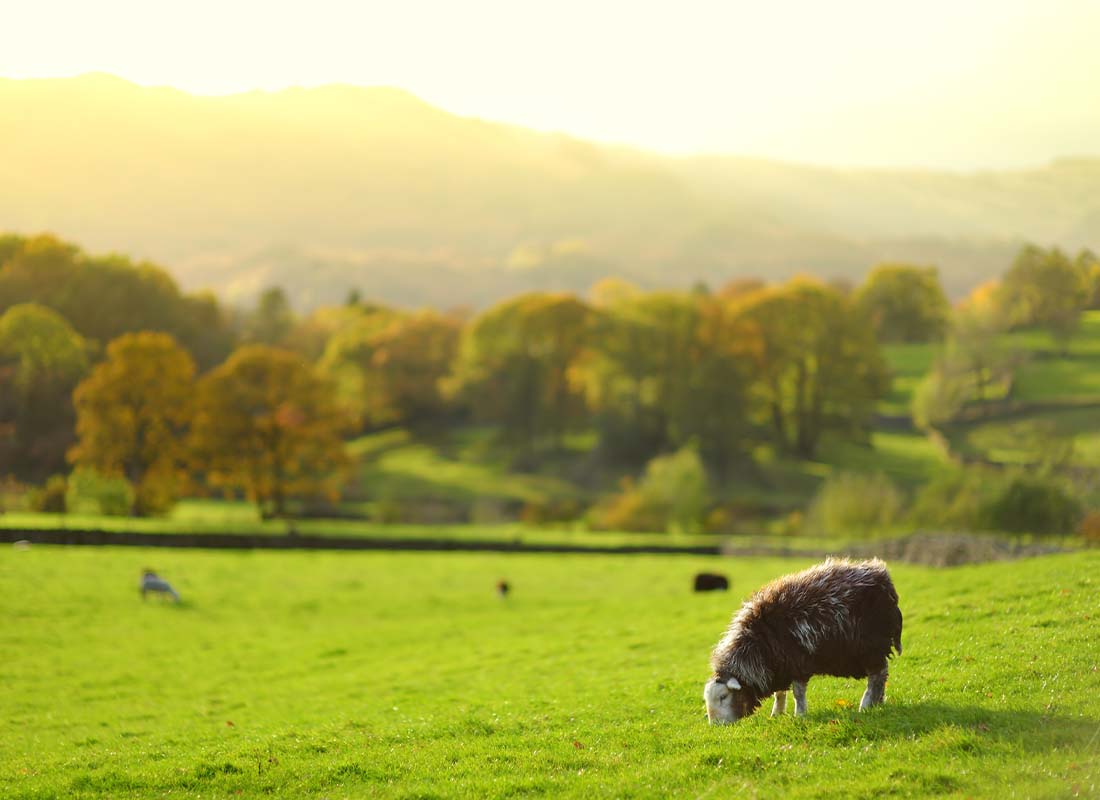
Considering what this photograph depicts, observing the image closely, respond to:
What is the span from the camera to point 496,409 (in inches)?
3839

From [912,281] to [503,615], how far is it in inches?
3752

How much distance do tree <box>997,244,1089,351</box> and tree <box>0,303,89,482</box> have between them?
8525 cm

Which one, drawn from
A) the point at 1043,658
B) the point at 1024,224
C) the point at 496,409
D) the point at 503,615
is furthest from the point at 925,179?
the point at 1043,658

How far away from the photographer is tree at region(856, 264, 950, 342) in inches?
4427

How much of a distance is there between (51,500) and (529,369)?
47.9m

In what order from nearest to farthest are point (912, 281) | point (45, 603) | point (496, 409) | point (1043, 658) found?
1. point (1043, 658)
2. point (45, 603)
3. point (496, 409)
4. point (912, 281)

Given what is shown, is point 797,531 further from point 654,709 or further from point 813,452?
point 654,709

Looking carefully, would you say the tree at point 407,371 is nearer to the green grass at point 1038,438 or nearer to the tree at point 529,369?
the tree at point 529,369

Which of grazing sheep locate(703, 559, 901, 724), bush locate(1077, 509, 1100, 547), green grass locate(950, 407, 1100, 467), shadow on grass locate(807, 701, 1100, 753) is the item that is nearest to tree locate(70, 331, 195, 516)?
bush locate(1077, 509, 1100, 547)

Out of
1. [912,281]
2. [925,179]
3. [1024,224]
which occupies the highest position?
[925,179]

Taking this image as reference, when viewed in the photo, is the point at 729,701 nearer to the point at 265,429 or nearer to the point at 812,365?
the point at 265,429

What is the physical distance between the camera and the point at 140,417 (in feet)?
207

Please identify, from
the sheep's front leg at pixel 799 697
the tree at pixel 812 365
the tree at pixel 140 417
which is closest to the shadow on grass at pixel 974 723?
the sheep's front leg at pixel 799 697

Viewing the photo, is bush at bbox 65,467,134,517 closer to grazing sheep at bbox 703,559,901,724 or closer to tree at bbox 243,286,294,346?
grazing sheep at bbox 703,559,901,724
